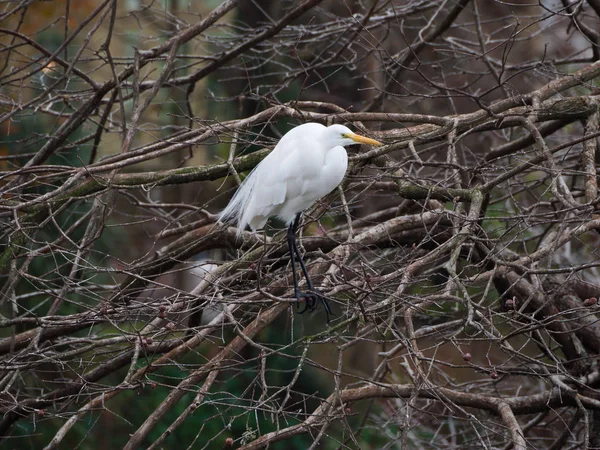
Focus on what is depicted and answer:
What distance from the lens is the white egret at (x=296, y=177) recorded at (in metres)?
2.85

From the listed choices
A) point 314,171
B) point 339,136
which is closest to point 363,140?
point 339,136

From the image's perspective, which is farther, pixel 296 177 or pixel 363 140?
pixel 296 177

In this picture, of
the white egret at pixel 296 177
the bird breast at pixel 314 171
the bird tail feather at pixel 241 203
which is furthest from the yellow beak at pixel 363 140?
the bird tail feather at pixel 241 203

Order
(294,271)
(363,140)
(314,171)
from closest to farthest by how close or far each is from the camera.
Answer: (363,140), (314,171), (294,271)

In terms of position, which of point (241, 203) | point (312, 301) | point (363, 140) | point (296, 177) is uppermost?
point (363, 140)

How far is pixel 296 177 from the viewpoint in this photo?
116 inches

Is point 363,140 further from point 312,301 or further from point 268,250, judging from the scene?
point 312,301

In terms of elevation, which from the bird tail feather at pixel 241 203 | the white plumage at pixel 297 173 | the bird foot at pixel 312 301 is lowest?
the bird foot at pixel 312 301

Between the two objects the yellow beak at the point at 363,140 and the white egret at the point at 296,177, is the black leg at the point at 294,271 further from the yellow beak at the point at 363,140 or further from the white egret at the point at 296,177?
the yellow beak at the point at 363,140

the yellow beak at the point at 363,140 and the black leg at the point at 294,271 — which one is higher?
the yellow beak at the point at 363,140

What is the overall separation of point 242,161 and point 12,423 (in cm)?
160

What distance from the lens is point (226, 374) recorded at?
22.1ft

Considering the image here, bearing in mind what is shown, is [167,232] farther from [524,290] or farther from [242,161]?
[524,290]

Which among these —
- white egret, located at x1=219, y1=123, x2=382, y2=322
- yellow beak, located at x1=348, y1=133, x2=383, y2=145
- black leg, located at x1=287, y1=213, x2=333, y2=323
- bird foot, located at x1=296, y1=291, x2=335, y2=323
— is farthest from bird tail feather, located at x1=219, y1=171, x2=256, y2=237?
yellow beak, located at x1=348, y1=133, x2=383, y2=145
